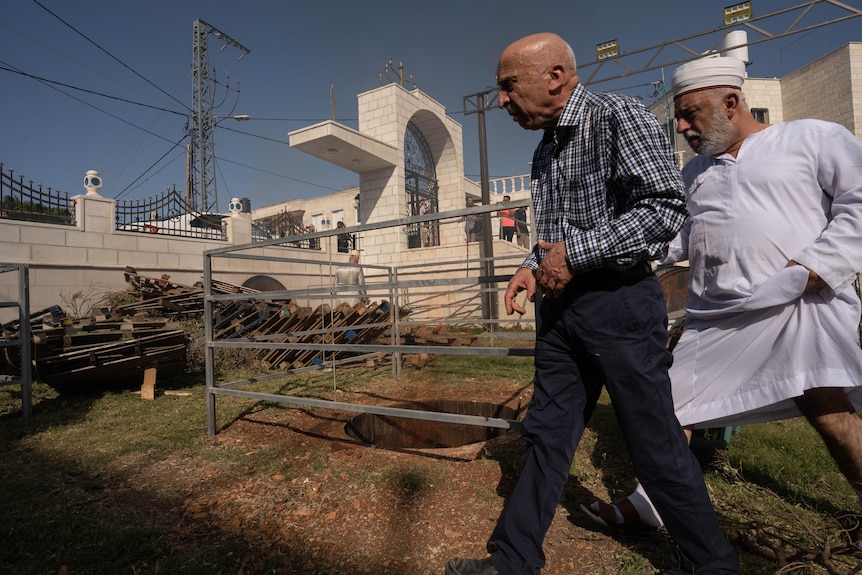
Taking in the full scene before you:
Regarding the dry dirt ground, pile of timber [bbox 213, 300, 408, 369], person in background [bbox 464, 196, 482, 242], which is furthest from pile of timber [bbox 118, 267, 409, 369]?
person in background [bbox 464, 196, 482, 242]

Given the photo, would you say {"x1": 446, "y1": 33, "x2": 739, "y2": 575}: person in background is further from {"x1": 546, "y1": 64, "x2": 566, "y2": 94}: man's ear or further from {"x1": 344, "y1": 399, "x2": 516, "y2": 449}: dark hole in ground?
{"x1": 344, "y1": 399, "x2": 516, "y2": 449}: dark hole in ground

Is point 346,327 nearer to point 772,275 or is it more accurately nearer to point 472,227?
point 772,275

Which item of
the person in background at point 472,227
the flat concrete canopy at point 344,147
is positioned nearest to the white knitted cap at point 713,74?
the person in background at point 472,227

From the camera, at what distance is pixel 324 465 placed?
265 cm

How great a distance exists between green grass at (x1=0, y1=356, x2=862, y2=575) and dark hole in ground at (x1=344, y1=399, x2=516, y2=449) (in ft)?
2.94

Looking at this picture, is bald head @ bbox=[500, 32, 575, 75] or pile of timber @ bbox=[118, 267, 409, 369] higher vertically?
bald head @ bbox=[500, 32, 575, 75]

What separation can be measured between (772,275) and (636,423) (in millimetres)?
762

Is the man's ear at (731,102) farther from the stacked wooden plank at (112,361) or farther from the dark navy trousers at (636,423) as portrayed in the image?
the stacked wooden plank at (112,361)

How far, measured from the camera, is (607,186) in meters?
1.37

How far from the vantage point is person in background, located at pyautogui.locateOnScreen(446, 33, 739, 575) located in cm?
125

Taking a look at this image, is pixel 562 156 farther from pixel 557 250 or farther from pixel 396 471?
pixel 396 471

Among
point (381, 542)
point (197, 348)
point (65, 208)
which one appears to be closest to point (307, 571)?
point (381, 542)

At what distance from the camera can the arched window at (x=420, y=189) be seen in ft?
46.1

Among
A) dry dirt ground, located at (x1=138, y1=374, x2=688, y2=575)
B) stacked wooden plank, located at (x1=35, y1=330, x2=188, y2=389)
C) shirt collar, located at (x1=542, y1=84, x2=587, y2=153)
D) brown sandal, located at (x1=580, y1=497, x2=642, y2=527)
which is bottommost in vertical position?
dry dirt ground, located at (x1=138, y1=374, x2=688, y2=575)
